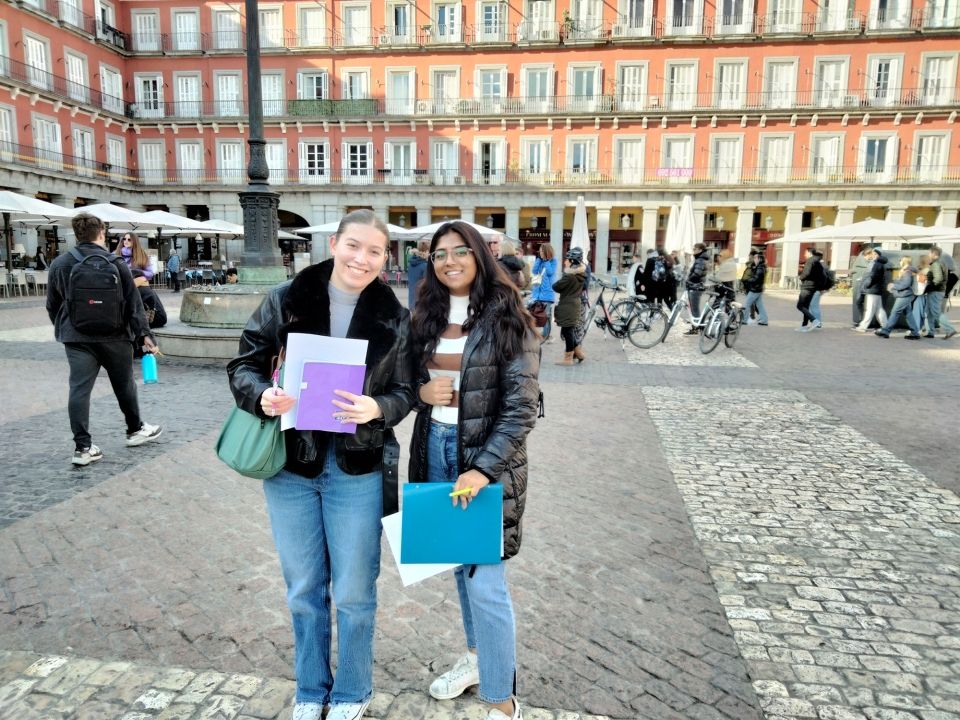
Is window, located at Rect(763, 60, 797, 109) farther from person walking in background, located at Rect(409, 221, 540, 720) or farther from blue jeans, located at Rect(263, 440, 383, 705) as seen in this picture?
blue jeans, located at Rect(263, 440, 383, 705)

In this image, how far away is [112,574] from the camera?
11.0 feet

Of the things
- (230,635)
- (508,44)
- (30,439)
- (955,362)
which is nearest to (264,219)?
(30,439)

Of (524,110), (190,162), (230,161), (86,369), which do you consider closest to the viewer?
(86,369)

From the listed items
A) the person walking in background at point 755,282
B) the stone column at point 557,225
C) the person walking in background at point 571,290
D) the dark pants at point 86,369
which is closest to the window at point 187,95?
the stone column at point 557,225

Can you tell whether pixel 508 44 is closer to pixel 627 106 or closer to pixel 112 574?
pixel 627 106

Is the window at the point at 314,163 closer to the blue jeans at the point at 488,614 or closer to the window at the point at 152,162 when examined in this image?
the window at the point at 152,162

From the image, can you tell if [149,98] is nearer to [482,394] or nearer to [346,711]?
[482,394]

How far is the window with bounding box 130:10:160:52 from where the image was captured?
3584 centimetres

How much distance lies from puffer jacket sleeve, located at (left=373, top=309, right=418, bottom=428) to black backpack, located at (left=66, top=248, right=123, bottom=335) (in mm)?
3516

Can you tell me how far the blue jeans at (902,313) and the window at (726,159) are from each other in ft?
71.7

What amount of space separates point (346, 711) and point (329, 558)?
528 mm

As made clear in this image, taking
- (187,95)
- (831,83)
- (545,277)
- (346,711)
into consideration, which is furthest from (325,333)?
(187,95)

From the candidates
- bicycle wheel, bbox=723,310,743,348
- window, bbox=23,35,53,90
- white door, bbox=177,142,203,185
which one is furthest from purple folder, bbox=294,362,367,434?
white door, bbox=177,142,203,185

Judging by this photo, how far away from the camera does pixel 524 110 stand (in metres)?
34.2
